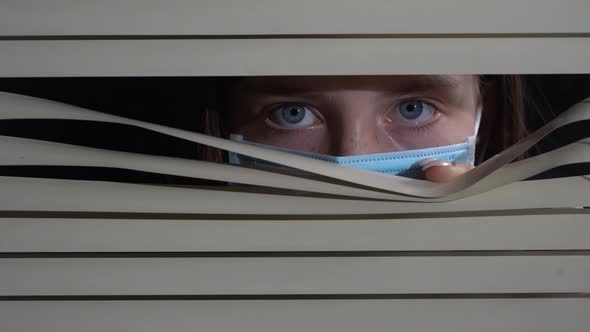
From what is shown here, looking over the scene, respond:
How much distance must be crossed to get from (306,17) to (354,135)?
1.31 feet

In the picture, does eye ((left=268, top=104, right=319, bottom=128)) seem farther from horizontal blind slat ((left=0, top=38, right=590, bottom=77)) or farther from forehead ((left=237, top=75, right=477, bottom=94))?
horizontal blind slat ((left=0, top=38, right=590, bottom=77))

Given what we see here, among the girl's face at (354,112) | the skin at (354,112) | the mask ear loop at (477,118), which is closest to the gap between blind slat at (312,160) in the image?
the skin at (354,112)

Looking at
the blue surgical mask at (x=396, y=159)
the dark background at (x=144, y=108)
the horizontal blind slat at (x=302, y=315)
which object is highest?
the dark background at (x=144, y=108)

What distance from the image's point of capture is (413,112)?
986 mm

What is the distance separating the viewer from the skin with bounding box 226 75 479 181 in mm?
886

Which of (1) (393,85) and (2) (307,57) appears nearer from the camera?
(2) (307,57)

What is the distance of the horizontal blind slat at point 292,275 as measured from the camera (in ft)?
1.79

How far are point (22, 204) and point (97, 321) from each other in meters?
0.12

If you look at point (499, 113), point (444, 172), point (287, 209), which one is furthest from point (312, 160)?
point (499, 113)

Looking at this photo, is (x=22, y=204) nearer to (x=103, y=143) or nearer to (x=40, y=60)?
(x=40, y=60)

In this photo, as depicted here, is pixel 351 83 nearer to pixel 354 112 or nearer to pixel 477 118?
pixel 354 112

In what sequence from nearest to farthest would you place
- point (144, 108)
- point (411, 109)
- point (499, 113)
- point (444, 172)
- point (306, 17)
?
point (306, 17) < point (444, 172) < point (411, 109) < point (499, 113) < point (144, 108)

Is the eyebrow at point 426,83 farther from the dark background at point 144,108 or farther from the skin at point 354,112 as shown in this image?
the dark background at point 144,108

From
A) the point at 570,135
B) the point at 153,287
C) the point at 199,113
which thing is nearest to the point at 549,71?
the point at 153,287
